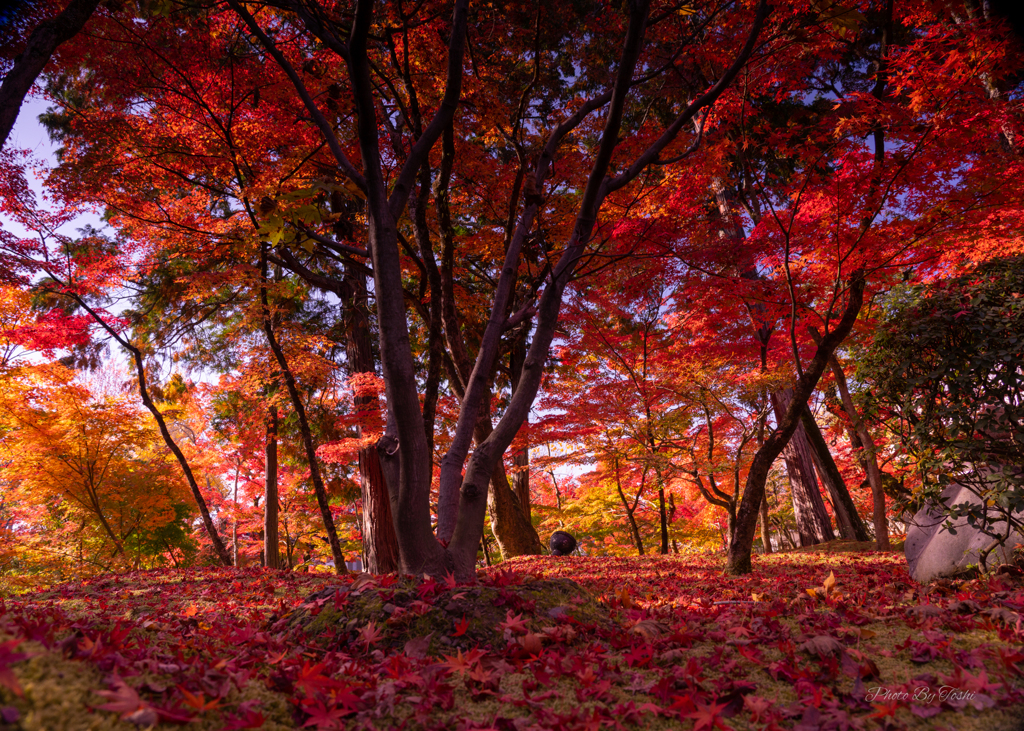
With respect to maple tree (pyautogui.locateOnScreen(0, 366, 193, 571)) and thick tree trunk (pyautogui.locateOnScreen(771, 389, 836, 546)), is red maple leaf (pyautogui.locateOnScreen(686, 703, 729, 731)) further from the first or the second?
maple tree (pyautogui.locateOnScreen(0, 366, 193, 571))

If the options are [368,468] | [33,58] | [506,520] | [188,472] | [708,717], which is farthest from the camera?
[506,520]

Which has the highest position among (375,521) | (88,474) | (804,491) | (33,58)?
(33,58)

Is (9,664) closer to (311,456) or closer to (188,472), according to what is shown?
(311,456)

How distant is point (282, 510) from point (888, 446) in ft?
48.9

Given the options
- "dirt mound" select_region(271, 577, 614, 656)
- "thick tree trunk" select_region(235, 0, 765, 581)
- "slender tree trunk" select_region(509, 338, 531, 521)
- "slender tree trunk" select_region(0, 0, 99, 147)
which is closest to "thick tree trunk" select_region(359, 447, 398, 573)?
"slender tree trunk" select_region(509, 338, 531, 521)

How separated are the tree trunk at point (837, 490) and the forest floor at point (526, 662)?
251 inches

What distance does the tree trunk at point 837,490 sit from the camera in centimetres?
882

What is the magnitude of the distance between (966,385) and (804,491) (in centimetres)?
702

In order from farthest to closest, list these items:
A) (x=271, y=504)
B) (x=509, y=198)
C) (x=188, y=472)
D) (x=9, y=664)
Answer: (x=271, y=504) → (x=188, y=472) → (x=509, y=198) → (x=9, y=664)

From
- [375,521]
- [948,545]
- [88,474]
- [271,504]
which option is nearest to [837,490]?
[948,545]

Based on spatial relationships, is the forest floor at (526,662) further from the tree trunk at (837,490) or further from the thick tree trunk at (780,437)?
the tree trunk at (837,490)

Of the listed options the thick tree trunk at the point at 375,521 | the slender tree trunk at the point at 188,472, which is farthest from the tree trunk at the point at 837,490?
the slender tree trunk at the point at 188,472

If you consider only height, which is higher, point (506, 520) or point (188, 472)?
point (188, 472)

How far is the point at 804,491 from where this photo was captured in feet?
31.3
